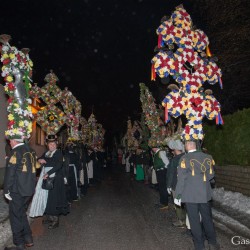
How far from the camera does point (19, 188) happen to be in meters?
6.11

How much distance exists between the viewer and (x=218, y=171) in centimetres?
1308

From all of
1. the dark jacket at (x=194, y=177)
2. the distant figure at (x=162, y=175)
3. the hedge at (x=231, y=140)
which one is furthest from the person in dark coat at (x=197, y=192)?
the hedge at (x=231, y=140)

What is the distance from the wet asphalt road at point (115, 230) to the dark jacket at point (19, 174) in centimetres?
107

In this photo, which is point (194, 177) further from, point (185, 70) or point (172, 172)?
point (185, 70)

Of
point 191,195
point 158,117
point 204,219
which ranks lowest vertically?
point 204,219

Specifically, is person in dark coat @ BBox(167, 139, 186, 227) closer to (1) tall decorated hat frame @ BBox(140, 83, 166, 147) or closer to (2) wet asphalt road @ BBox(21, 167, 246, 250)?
(2) wet asphalt road @ BBox(21, 167, 246, 250)

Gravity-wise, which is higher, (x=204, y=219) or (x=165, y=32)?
(x=165, y=32)

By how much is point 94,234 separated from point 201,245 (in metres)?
2.34

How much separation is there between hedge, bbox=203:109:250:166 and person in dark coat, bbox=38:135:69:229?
5.45 metres

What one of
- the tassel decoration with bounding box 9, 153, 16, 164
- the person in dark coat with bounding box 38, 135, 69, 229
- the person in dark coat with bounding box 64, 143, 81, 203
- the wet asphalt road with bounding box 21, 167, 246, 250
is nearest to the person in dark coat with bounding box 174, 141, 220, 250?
the wet asphalt road with bounding box 21, 167, 246, 250

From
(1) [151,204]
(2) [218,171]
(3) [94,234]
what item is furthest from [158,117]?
(3) [94,234]

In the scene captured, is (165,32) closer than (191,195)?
No

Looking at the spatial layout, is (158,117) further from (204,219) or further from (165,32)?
(204,219)

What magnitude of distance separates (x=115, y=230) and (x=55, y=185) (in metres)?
1.76
